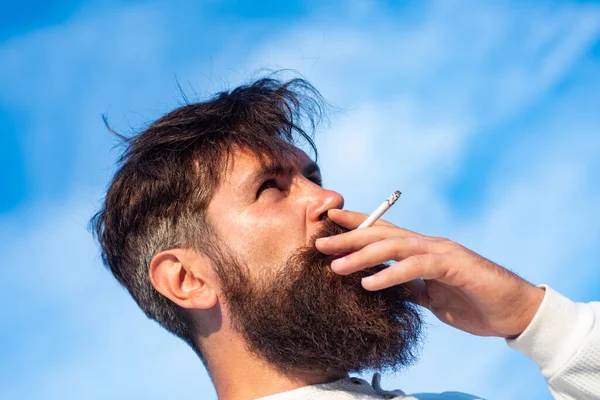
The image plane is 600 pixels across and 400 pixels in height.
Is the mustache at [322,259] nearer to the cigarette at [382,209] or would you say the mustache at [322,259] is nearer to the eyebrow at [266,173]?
the cigarette at [382,209]

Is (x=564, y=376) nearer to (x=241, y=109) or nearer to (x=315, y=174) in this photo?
(x=315, y=174)

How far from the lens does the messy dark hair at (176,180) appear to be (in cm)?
300

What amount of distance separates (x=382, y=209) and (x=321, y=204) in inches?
14.4

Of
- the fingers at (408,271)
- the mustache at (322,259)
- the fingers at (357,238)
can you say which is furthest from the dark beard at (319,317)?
the fingers at (408,271)

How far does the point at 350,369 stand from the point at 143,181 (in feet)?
4.28

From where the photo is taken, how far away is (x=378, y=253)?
2.47m

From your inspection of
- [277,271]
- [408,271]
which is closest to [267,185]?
[277,271]

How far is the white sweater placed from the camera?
256cm

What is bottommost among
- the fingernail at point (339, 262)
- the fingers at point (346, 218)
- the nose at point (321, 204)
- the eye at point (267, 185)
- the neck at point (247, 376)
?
the neck at point (247, 376)

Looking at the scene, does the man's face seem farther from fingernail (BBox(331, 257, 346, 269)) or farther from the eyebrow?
fingernail (BBox(331, 257, 346, 269))

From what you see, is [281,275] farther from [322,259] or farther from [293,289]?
[322,259]

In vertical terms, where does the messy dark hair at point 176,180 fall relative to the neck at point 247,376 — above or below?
above

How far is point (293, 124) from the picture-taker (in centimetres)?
338

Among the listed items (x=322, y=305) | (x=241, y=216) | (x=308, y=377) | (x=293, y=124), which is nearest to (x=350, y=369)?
(x=308, y=377)
